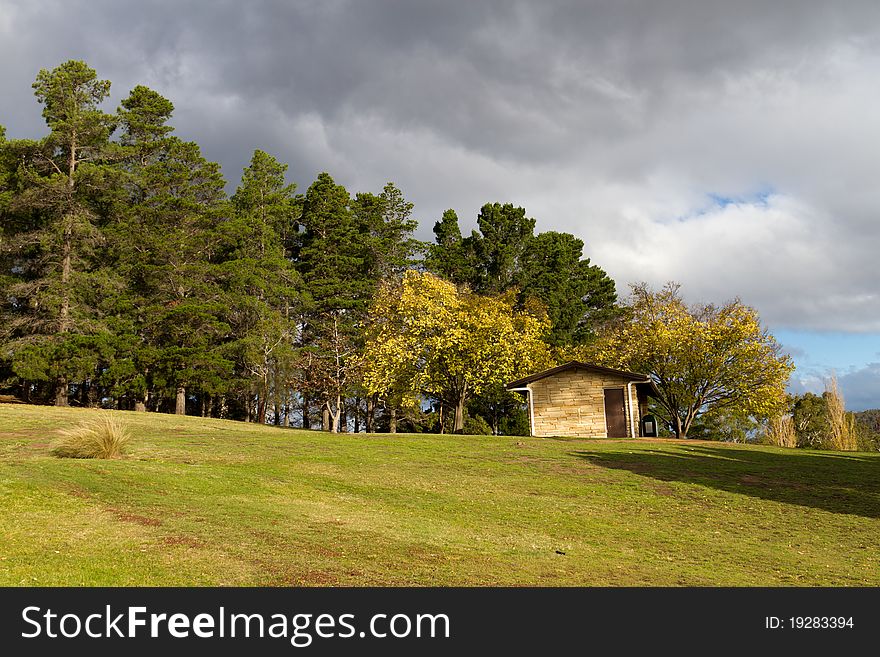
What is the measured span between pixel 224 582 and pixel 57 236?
4196cm

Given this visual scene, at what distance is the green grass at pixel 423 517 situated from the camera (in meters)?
8.12

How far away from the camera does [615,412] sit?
33.2m

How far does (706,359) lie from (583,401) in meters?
11.3

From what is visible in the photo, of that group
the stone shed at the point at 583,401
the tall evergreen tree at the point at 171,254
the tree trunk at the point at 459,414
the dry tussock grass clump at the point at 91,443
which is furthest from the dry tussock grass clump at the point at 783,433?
the dry tussock grass clump at the point at 91,443

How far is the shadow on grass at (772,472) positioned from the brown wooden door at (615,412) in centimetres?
651

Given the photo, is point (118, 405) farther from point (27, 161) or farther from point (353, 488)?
point (353, 488)

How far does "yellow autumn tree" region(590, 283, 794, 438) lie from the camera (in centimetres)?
3862

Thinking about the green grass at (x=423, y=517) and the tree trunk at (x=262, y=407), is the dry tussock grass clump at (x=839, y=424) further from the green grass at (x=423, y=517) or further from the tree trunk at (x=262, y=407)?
the tree trunk at (x=262, y=407)

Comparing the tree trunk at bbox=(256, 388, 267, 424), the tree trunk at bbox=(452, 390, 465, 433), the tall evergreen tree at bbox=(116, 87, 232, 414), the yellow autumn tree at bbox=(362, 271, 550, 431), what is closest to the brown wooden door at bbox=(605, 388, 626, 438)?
the yellow autumn tree at bbox=(362, 271, 550, 431)

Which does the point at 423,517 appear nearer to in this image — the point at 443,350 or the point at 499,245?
the point at 443,350

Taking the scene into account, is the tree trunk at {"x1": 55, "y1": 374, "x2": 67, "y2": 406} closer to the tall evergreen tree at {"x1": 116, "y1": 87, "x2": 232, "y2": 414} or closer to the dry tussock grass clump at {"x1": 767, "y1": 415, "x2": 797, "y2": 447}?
the tall evergreen tree at {"x1": 116, "y1": 87, "x2": 232, "y2": 414}

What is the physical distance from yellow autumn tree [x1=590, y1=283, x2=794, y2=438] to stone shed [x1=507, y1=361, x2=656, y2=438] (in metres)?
7.78

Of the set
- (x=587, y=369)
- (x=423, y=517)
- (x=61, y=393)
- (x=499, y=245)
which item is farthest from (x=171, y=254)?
(x=423, y=517)

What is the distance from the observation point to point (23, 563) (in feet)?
24.4
